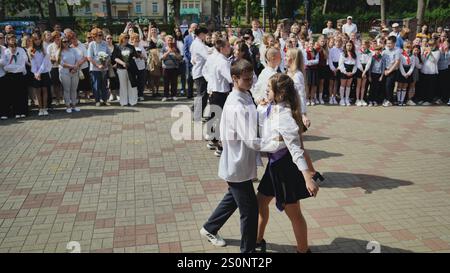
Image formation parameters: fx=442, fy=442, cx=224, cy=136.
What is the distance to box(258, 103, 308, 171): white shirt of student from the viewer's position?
12.6 feet

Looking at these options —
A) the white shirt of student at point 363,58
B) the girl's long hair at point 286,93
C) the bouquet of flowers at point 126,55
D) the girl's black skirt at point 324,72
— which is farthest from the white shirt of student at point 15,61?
the white shirt of student at point 363,58

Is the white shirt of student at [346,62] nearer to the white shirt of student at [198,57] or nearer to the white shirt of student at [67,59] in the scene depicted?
the white shirt of student at [198,57]

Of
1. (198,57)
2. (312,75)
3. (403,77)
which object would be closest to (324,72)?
(312,75)

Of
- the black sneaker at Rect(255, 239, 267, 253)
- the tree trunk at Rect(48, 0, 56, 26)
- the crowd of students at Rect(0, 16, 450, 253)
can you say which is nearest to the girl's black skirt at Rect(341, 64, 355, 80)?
the crowd of students at Rect(0, 16, 450, 253)

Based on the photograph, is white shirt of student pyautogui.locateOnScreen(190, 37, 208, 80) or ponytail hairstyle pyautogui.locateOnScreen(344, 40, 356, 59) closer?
white shirt of student pyautogui.locateOnScreen(190, 37, 208, 80)

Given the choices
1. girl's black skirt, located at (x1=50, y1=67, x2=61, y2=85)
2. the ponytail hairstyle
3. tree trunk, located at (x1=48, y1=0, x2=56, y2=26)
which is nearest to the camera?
girl's black skirt, located at (x1=50, y1=67, x2=61, y2=85)

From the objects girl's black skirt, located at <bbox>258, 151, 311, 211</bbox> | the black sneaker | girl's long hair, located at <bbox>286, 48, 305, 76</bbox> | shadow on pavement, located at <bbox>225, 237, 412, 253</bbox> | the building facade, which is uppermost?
the building facade

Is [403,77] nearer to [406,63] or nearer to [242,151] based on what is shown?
[406,63]

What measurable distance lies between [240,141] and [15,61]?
851 centimetres

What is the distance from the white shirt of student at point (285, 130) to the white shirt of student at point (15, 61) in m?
8.60

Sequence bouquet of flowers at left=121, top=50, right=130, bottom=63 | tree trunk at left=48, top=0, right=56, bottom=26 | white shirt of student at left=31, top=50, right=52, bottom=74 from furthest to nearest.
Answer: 1. tree trunk at left=48, top=0, right=56, bottom=26
2. bouquet of flowers at left=121, top=50, right=130, bottom=63
3. white shirt of student at left=31, top=50, right=52, bottom=74

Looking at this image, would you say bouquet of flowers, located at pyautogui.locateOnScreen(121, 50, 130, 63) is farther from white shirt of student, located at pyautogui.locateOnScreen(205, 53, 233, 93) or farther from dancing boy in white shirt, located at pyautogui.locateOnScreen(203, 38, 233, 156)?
white shirt of student, located at pyautogui.locateOnScreen(205, 53, 233, 93)

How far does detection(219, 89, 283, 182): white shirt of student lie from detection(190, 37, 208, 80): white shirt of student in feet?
20.1
